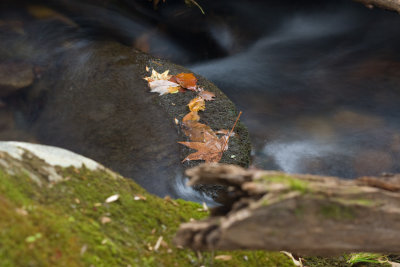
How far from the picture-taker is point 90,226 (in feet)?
4.87

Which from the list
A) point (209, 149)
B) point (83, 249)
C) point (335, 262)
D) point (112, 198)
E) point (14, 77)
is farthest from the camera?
point (14, 77)

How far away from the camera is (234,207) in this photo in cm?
122

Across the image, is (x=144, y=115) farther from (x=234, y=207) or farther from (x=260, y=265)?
(x=234, y=207)

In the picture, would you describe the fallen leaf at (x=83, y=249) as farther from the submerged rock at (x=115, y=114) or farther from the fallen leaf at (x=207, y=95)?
the fallen leaf at (x=207, y=95)

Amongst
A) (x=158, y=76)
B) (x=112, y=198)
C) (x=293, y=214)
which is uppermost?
(x=293, y=214)

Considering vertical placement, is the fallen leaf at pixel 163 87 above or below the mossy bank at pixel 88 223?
below

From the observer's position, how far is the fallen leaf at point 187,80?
3898 mm

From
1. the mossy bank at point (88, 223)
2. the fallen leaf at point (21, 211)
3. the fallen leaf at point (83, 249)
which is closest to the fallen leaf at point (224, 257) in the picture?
the mossy bank at point (88, 223)

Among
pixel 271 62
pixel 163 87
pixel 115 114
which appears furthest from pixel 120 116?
pixel 271 62

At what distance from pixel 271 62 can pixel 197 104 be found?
2645 mm

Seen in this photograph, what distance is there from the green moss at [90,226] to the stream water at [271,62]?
1496 millimetres

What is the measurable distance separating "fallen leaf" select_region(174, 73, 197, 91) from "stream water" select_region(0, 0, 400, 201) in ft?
1.83

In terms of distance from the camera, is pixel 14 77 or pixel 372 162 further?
pixel 14 77

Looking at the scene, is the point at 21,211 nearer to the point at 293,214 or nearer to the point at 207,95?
the point at 293,214
